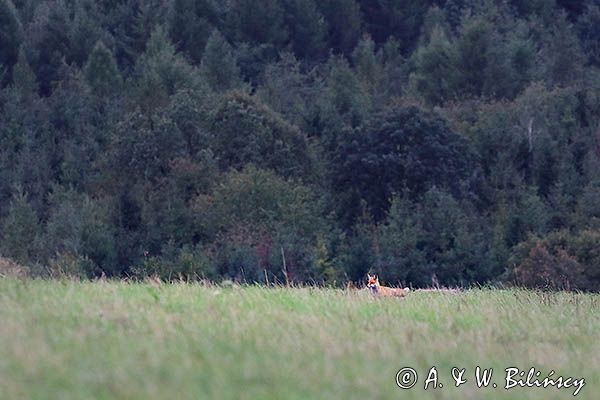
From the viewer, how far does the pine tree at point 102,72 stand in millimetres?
53812

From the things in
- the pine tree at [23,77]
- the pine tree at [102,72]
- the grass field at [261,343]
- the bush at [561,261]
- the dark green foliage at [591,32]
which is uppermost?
the grass field at [261,343]

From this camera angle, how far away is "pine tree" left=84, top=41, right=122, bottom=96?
53812mm

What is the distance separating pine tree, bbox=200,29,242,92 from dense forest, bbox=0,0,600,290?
0.32 ft

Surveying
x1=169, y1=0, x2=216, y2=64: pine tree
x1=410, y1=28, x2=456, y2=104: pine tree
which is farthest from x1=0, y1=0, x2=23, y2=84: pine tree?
x1=410, y1=28, x2=456, y2=104: pine tree

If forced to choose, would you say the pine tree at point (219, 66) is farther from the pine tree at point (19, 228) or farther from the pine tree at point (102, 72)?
the pine tree at point (19, 228)

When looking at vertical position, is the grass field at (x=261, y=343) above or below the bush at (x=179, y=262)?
above

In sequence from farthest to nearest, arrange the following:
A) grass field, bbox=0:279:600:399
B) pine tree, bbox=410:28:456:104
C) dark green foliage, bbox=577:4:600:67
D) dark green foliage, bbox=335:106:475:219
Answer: dark green foliage, bbox=577:4:600:67 → pine tree, bbox=410:28:456:104 → dark green foliage, bbox=335:106:475:219 → grass field, bbox=0:279:600:399

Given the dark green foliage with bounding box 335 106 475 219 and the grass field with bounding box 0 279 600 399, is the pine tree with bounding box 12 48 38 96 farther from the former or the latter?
the grass field with bounding box 0 279 600 399

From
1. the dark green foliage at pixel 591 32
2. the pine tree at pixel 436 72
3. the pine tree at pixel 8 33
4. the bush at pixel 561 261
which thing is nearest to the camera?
the bush at pixel 561 261

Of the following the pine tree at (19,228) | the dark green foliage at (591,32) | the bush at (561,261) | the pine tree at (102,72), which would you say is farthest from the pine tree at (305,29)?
the bush at (561,261)

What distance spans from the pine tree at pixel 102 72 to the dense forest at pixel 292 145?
0.32ft

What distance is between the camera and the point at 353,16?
68312mm

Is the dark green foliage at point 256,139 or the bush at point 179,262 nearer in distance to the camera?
the bush at point 179,262

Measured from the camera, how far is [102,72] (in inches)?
2142
